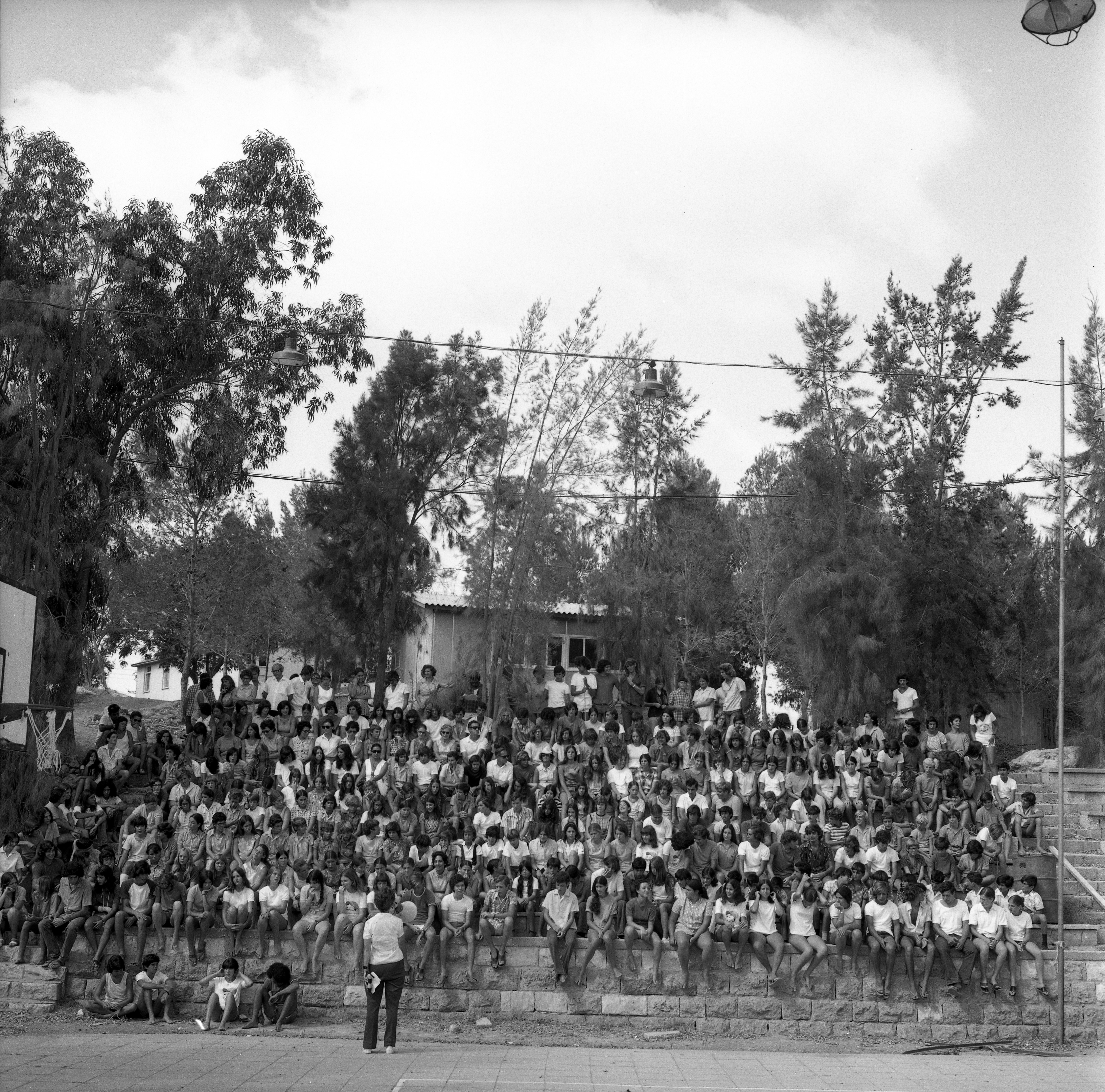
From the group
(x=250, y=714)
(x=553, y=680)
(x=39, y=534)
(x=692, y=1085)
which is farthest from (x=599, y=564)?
(x=692, y=1085)

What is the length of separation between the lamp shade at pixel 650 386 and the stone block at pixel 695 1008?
25.5 feet

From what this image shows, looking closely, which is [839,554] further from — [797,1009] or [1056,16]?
[1056,16]

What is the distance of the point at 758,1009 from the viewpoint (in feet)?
49.4

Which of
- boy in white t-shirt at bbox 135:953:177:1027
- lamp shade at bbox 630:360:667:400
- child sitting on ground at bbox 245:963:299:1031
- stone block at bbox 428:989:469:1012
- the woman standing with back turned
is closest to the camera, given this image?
the woman standing with back turned

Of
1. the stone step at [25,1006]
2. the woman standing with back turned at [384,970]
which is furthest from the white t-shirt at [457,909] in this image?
the stone step at [25,1006]

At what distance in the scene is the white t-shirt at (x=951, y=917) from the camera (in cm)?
1512

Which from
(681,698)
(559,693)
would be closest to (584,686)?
(559,693)

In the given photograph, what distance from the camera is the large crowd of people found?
1510 cm

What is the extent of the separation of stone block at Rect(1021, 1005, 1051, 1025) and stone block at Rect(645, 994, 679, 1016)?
404cm

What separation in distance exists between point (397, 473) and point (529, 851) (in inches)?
485

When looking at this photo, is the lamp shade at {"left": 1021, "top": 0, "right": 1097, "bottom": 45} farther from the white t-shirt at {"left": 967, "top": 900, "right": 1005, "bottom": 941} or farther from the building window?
the building window

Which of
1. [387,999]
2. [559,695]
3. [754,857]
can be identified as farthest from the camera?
[559,695]

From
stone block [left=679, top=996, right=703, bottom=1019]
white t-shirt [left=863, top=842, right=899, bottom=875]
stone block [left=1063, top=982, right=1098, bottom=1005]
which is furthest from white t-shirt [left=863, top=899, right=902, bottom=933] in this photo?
stone block [left=1063, top=982, right=1098, bottom=1005]

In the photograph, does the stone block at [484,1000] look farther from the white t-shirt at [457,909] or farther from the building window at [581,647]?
the building window at [581,647]
